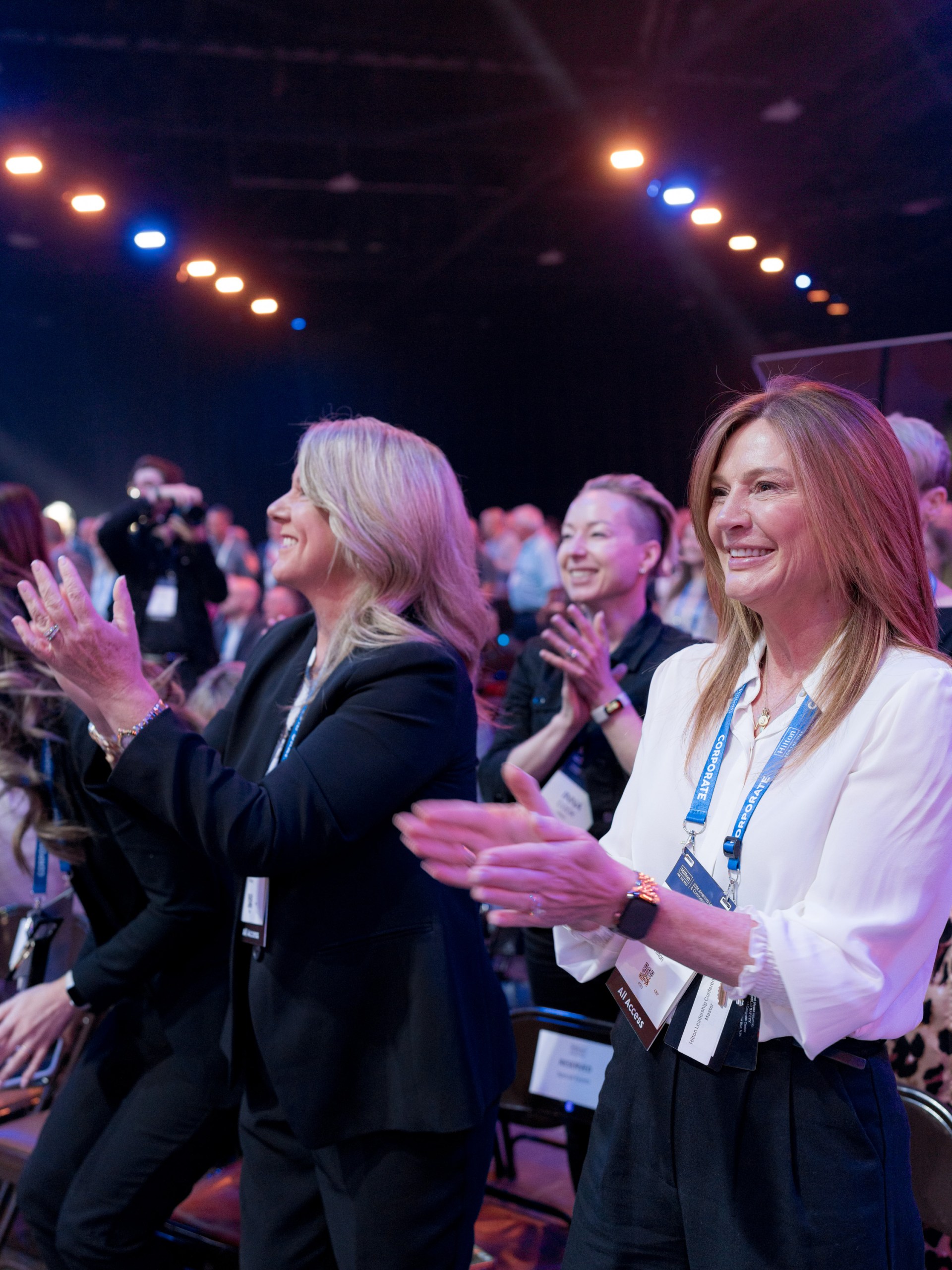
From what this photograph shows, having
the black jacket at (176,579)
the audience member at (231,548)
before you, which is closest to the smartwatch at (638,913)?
the black jacket at (176,579)

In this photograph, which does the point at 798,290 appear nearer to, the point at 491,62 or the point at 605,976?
the point at 491,62

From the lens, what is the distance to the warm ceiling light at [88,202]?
1002 cm

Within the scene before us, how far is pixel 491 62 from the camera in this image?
8695mm

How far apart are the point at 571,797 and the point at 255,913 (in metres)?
1.14

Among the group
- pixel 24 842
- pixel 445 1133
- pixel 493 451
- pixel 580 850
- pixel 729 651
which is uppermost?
pixel 493 451

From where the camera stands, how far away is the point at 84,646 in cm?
161

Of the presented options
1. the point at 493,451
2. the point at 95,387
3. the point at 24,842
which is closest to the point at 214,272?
the point at 95,387

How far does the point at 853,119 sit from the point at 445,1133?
9.29m

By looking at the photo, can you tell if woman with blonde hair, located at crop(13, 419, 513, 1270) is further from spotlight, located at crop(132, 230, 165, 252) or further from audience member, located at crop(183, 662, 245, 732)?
spotlight, located at crop(132, 230, 165, 252)

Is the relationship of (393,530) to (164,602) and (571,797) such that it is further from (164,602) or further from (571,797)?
(164,602)

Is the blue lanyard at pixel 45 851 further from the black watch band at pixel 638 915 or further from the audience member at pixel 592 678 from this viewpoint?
the black watch band at pixel 638 915

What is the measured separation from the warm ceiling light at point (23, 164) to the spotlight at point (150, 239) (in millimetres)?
1896

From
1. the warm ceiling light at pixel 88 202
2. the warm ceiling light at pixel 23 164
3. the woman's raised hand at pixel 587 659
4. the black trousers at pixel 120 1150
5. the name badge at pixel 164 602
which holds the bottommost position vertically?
the black trousers at pixel 120 1150

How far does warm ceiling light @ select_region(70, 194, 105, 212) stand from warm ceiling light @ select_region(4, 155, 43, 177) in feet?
2.37
